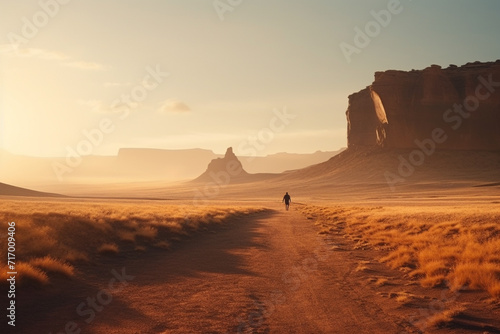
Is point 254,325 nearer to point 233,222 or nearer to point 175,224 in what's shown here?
point 175,224

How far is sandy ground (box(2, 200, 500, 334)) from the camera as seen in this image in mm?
6641

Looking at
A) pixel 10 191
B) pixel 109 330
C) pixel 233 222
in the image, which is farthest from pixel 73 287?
pixel 10 191

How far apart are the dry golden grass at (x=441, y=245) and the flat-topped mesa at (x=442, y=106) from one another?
100266 mm

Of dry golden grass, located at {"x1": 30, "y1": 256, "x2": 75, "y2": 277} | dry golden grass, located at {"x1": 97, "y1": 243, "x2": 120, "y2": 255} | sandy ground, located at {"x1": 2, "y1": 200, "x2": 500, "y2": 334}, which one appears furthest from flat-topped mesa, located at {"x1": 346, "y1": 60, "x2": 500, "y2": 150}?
dry golden grass, located at {"x1": 30, "y1": 256, "x2": 75, "y2": 277}

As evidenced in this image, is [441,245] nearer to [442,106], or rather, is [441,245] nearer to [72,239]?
[72,239]

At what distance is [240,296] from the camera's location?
340 inches

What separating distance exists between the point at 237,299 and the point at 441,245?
9258 mm

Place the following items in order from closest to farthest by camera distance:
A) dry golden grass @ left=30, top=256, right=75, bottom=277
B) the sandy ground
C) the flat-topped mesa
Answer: the sandy ground < dry golden grass @ left=30, top=256, right=75, bottom=277 < the flat-topped mesa

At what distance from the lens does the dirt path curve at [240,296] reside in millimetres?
6664

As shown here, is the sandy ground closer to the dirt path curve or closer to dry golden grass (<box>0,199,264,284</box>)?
the dirt path curve

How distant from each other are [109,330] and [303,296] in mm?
4381

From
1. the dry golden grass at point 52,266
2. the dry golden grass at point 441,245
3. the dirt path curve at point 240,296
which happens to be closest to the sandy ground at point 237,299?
the dirt path curve at point 240,296

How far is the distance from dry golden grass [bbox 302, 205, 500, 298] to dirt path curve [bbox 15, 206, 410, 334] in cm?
209

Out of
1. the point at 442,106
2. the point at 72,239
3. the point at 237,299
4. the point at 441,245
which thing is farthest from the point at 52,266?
the point at 442,106
